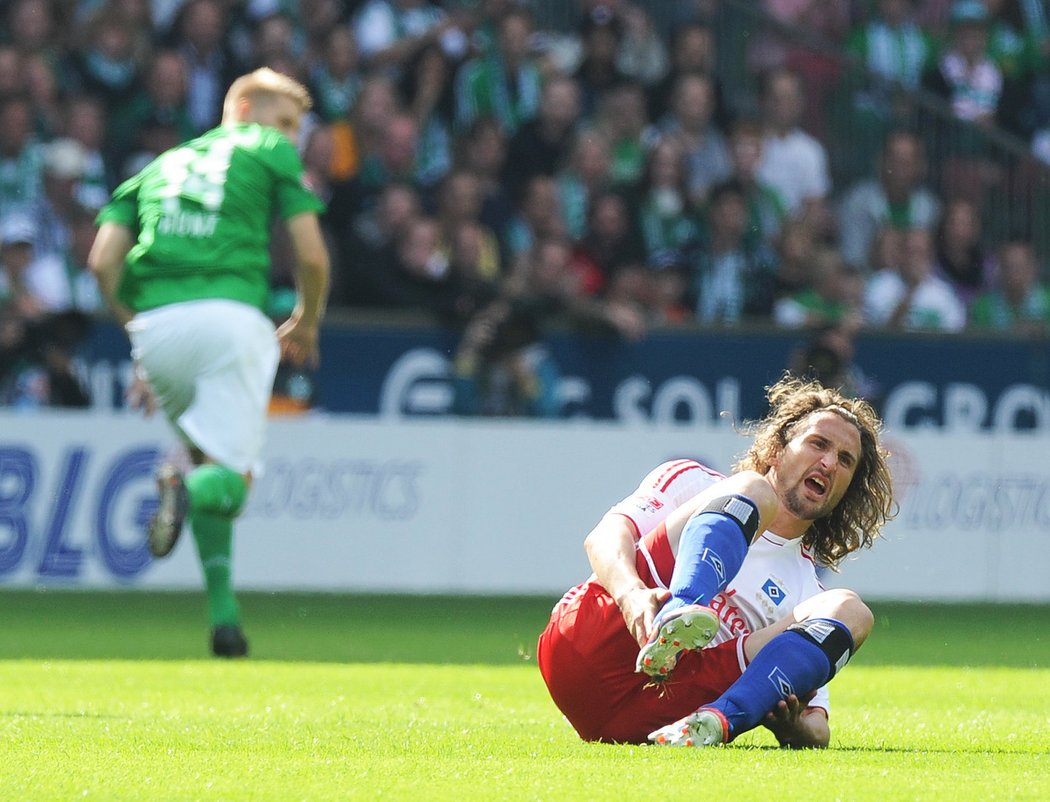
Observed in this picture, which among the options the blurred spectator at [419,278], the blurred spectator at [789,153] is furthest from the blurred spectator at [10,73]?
the blurred spectator at [789,153]

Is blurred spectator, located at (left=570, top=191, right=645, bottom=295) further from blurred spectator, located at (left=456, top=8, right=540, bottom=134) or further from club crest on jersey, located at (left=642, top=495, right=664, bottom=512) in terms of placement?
club crest on jersey, located at (left=642, top=495, right=664, bottom=512)

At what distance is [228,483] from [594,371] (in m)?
4.98

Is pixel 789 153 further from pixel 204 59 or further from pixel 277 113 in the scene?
pixel 277 113

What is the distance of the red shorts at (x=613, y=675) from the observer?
4727mm

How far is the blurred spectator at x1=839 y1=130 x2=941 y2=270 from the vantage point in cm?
1396

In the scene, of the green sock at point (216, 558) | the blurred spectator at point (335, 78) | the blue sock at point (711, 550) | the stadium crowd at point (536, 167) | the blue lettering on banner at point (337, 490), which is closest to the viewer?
the blue sock at point (711, 550)

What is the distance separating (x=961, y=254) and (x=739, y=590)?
30.7 feet

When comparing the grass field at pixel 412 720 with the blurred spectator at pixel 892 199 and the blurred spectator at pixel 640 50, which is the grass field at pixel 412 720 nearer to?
the blurred spectator at pixel 892 199

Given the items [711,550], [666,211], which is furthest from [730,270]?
[711,550]

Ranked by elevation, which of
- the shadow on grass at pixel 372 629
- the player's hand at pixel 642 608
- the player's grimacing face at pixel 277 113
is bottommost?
the shadow on grass at pixel 372 629

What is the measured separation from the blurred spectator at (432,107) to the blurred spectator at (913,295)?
10.1ft

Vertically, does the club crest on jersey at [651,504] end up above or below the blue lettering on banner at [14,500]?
above

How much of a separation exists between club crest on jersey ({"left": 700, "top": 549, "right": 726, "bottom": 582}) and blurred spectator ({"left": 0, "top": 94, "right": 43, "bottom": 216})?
907cm

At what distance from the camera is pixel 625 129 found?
13773mm
